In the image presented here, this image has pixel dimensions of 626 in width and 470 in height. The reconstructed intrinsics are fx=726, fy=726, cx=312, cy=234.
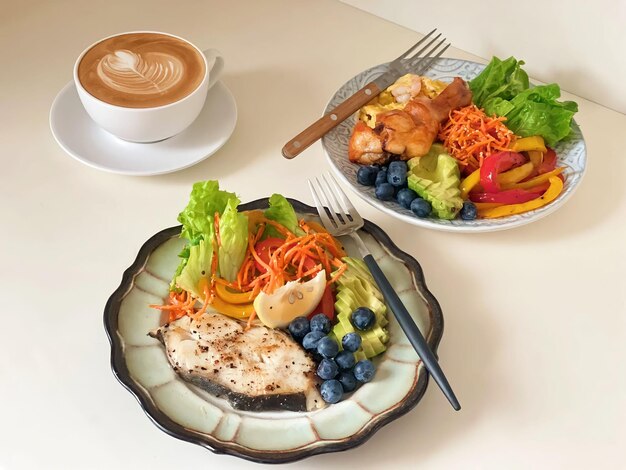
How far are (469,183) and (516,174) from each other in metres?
0.11

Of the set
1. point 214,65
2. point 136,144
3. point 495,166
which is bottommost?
point 136,144

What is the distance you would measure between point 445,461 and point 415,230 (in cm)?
51

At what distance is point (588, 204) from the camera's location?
154 centimetres

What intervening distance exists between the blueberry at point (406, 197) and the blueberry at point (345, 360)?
428mm

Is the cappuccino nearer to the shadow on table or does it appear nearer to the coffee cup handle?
the coffee cup handle

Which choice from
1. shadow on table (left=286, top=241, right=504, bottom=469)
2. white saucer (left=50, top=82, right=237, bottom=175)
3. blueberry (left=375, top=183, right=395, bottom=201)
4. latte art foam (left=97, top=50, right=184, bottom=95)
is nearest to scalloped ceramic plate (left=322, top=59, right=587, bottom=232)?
Answer: blueberry (left=375, top=183, right=395, bottom=201)

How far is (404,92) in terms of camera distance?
1649 mm

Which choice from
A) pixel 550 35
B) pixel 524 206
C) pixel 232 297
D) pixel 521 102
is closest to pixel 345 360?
pixel 232 297

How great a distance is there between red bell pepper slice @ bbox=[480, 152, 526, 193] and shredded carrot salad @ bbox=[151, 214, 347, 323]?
0.37 metres

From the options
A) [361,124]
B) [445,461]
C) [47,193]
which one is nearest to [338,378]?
[445,461]

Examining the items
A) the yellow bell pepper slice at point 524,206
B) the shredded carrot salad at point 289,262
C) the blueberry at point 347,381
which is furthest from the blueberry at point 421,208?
the blueberry at point 347,381

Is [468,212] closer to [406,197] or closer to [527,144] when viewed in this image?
[406,197]

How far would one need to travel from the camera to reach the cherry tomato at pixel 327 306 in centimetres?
120

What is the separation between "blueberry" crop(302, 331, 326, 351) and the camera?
3.69 feet
